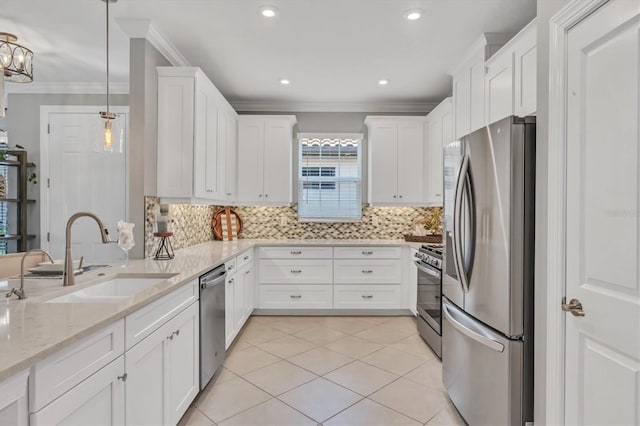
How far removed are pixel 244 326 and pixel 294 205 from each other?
1.79 meters

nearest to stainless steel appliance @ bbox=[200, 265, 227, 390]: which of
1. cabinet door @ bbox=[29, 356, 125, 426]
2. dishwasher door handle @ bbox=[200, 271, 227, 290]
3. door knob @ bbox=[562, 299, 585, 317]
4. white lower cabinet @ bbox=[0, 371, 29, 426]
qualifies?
dishwasher door handle @ bbox=[200, 271, 227, 290]

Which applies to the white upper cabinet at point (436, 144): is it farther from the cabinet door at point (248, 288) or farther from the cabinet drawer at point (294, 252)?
the cabinet door at point (248, 288)

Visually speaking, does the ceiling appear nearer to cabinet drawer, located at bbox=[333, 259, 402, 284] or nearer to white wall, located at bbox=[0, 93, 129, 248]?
white wall, located at bbox=[0, 93, 129, 248]

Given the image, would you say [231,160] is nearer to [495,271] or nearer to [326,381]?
[326,381]

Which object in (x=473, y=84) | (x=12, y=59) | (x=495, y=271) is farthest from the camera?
(x=473, y=84)

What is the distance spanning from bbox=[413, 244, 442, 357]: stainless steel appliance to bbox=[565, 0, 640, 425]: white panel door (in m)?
1.60

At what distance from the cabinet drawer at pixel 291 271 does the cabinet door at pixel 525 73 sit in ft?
8.83

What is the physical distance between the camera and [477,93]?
3.03 metres

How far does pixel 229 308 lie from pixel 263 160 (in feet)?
6.93

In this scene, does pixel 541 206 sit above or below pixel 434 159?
below

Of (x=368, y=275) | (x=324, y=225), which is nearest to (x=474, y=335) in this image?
(x=368, y=275)

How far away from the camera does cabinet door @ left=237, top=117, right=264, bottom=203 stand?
455cm

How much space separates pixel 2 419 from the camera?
2.96ft

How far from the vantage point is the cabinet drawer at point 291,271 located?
4285 mm
